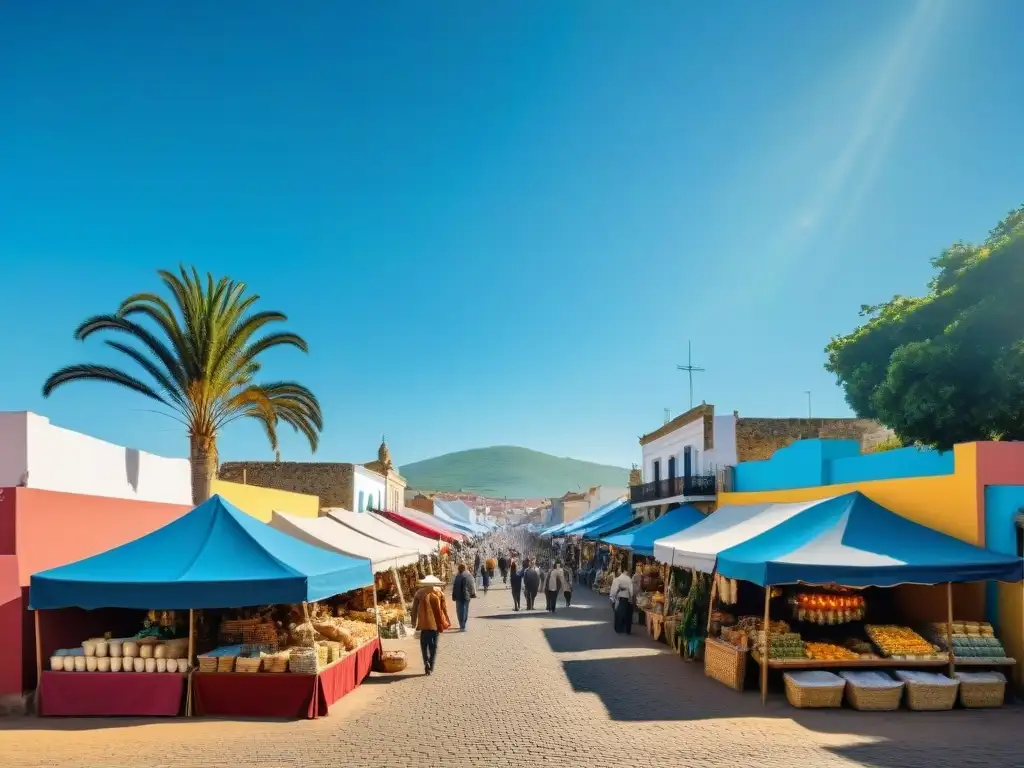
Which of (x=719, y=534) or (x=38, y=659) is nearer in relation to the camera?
(x=38, y=659)

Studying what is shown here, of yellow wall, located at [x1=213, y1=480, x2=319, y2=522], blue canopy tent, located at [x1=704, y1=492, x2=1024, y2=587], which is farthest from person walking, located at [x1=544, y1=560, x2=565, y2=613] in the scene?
blue canopy tent, located at [x1=704, y1=492, x2=1024, y2=587]

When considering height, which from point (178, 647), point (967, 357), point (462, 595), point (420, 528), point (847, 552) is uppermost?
point (967, 357)

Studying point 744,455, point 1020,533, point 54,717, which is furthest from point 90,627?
point 744,455

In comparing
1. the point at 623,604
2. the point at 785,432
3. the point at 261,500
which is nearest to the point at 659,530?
the point at 623,604

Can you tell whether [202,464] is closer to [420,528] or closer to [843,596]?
[843,596]

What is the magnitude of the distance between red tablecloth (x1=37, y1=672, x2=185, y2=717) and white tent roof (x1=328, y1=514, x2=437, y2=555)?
30.7 feet

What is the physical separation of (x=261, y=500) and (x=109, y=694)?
327 inches

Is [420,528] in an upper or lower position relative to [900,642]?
lower

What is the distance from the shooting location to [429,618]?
12.4 metres

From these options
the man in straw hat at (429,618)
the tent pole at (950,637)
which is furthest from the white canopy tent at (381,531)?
the tent pole at (950,637)

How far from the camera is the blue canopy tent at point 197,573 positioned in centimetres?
972

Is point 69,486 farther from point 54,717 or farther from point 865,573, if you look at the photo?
point 865,573

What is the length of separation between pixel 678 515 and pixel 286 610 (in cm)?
1235

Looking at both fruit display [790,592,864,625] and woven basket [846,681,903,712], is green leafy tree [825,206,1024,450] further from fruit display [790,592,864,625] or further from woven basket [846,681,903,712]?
woven basket [846,681,903,712]
